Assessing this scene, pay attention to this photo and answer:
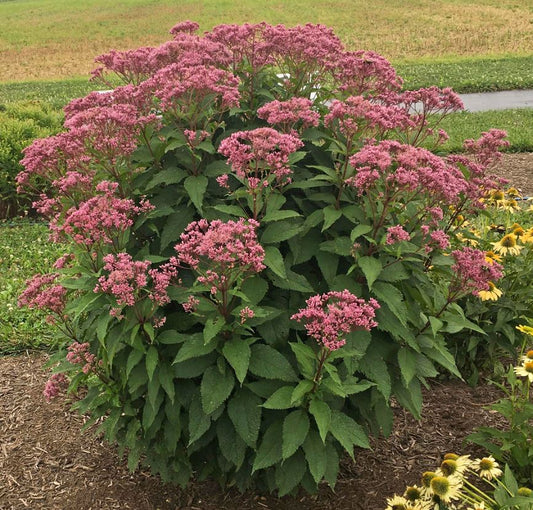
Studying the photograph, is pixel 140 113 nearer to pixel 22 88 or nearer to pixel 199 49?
pixel 199 49

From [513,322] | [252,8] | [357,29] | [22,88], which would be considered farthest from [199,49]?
[252,8]

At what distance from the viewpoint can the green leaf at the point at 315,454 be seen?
2.77 meters

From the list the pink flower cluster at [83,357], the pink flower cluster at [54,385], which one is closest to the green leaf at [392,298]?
the pink flower cluster at [83,357]

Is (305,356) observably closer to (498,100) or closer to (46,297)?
(46,297)

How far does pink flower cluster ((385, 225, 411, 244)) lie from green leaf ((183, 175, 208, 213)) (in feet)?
3.11

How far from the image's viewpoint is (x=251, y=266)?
2723 millimetres

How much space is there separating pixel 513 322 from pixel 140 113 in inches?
124

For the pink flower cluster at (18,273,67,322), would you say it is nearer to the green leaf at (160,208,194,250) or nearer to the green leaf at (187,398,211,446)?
the green leaf at (160,208,194,250)

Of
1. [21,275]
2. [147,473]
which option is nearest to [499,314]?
[147,473]

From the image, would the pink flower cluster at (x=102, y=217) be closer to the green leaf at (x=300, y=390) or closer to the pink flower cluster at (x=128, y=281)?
the pink flower cluster at (x=128, y=281)

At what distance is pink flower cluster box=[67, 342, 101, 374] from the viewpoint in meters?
3.16

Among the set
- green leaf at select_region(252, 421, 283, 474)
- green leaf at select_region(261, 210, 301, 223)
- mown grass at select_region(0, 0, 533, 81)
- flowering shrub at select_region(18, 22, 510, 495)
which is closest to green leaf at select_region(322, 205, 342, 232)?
flowering shrub at select_region(18, 22, 510, 495)

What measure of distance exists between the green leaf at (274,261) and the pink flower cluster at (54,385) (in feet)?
5.36

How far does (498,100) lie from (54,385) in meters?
17.0
